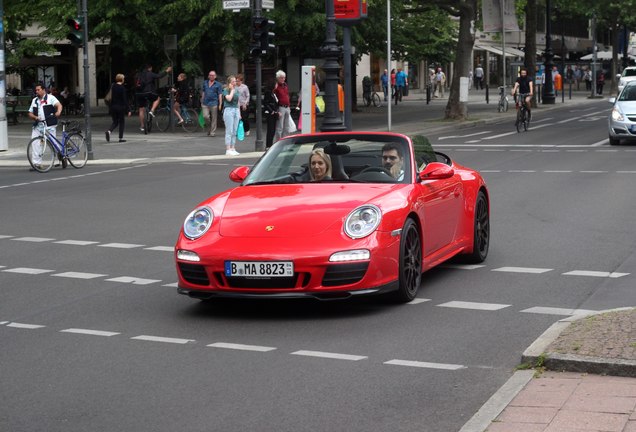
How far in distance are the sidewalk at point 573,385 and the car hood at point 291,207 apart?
1.90 m

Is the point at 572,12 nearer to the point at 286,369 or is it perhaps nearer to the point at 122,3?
the point at 122,3

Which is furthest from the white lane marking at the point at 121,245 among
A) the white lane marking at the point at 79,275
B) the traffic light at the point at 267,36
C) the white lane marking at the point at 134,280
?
the traffic light at the point at 267,36

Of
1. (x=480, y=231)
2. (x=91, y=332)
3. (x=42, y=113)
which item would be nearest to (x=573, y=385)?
(x=91, y=332)

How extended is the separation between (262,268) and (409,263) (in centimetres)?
128

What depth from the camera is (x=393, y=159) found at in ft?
33.3

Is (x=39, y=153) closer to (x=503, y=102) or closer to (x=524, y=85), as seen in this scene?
(x=524, y=85)

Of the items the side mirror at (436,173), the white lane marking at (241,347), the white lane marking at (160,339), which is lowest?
the white lane marking at (241,347)

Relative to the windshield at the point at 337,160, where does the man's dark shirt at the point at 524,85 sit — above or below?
above

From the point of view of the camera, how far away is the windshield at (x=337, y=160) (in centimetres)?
1003

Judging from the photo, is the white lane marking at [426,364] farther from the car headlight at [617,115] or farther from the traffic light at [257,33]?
the car headlight at [617,115]

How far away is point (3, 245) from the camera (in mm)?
13398

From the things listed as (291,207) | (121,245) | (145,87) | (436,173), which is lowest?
(121,245)

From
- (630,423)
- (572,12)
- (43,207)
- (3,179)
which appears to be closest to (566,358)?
(630,423)

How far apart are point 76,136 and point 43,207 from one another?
8.61 m
